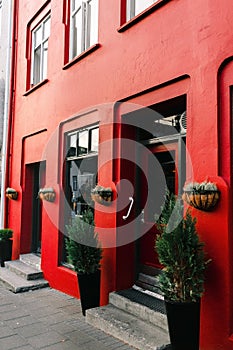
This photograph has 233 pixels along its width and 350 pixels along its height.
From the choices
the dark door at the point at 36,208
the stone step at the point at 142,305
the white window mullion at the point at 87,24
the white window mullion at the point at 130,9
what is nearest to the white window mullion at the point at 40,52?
the white window mullion at the point at 87,24

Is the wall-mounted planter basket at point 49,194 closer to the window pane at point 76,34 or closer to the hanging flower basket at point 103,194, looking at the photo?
the hanging flower basket at point 103,194

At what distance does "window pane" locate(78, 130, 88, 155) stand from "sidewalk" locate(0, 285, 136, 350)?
8.38ft

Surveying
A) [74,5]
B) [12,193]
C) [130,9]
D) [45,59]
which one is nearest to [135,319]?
[130,9]

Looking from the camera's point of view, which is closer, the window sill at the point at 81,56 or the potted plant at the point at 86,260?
the potted plant at the point at 86,260

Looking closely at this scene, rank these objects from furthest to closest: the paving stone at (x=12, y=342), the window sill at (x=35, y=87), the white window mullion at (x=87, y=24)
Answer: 1. the window sill at (x=35, y=87)
2. the white window mullion at (x=87, y=24)
3. the paving stone at (x=12, y=342)

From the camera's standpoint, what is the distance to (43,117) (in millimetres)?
7012

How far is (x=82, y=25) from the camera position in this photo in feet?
20.4

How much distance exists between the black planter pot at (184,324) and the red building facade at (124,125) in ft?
0.98

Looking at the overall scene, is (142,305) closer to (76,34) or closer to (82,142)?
(82,142)

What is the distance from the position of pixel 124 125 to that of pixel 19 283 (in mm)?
3587

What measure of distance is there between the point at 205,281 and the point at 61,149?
3.95m

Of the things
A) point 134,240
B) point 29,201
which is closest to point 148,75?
point 134,240

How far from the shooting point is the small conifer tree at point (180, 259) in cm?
312

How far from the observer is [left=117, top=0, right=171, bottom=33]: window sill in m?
4.24
